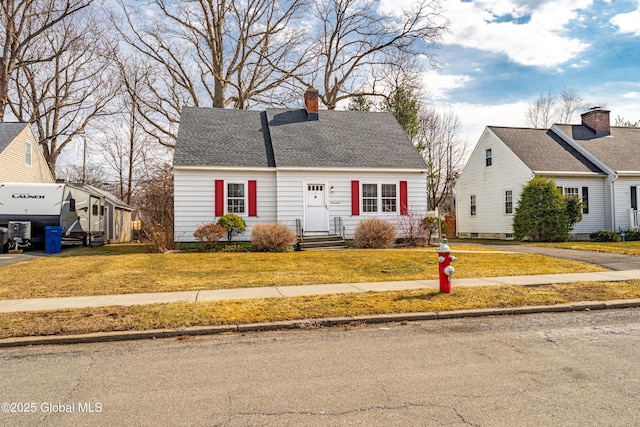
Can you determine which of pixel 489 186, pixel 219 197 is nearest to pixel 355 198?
pixel 219 197

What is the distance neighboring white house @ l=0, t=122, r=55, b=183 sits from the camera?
21766 millimetres

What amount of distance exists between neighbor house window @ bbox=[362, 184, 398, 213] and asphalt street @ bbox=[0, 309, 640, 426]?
12.9m

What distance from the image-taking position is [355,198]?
18.5m

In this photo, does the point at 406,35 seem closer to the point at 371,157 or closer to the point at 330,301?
the point at 371,157

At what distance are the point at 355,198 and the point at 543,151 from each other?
1253cm

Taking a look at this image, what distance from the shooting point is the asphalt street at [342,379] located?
3.35 metres

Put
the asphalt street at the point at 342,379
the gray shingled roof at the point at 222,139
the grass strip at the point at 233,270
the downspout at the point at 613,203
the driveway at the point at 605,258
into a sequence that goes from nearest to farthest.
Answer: the asphalt street at the point at 342,379, the grass strip at the point at 233,270, the driveway at the point at 605,258, the gray shingled roof at the point at 222,139, the downspout at the point at 613,203

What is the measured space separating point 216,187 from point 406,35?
20.0 meters

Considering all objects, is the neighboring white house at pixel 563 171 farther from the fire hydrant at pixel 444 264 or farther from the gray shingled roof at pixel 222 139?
the fire hydrant at pixel 444 264

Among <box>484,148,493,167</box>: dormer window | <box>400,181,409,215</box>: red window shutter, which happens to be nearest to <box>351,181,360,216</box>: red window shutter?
<box>400,181,409,215</box>: red window shutter

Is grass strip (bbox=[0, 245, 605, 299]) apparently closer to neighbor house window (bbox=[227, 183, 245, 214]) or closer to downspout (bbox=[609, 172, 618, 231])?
neighbor house window (bbox=[227, 183, 245, 214])

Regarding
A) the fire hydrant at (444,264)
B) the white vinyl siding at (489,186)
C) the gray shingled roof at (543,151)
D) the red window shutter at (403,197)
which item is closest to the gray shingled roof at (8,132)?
the red window shutter at (403,197)

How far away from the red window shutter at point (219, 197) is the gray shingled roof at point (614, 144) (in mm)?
20012

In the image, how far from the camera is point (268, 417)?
3.32m
